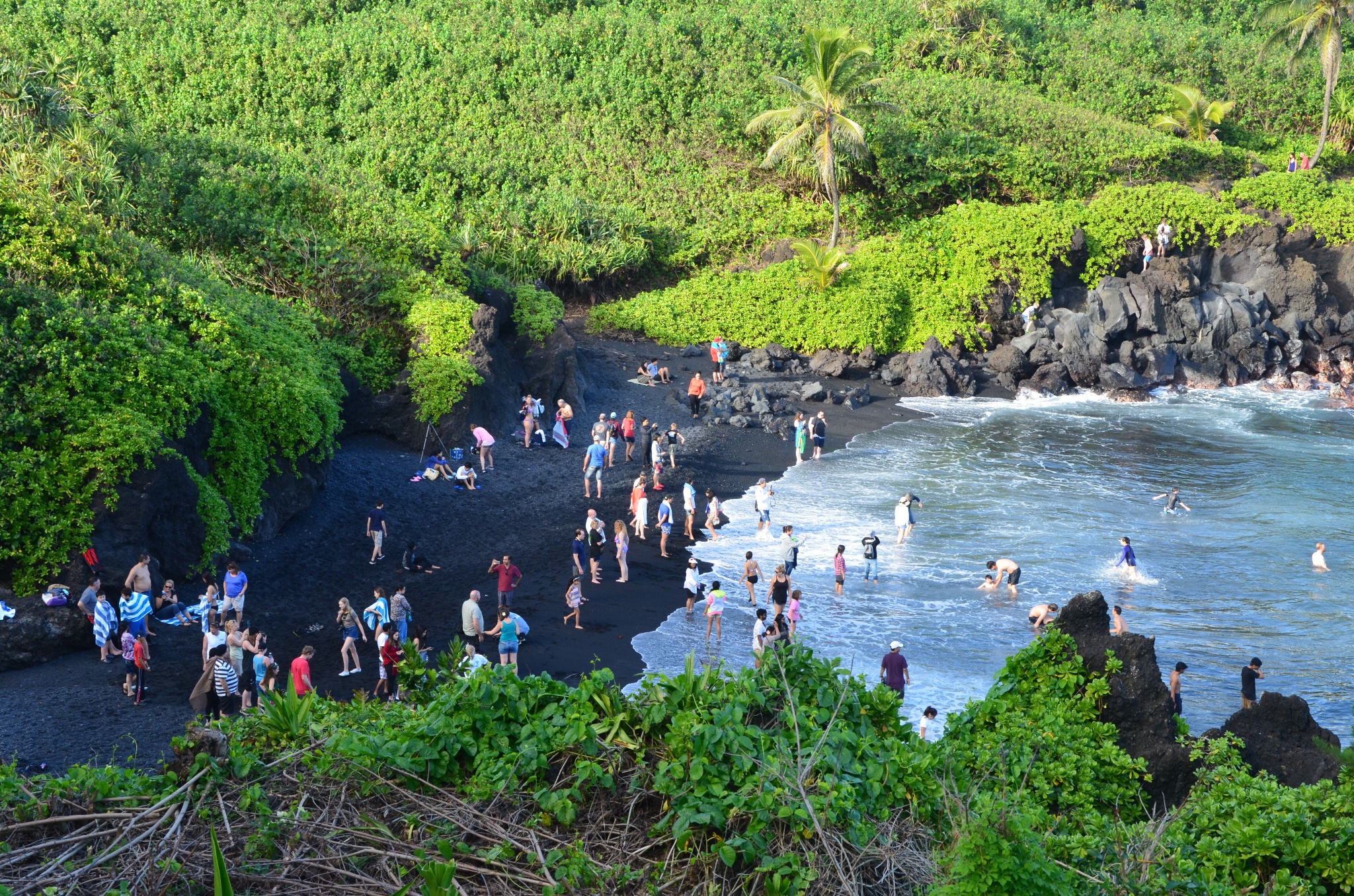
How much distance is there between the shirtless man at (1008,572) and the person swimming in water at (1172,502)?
570cm

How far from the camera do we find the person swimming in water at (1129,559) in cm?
1695

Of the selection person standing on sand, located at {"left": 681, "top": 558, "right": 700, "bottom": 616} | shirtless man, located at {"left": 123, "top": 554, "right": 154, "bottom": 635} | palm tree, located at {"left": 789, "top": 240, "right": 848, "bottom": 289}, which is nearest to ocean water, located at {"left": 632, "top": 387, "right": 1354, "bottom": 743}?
person standing on sand, located at {"left": 681, "top": 558, "right": 700, "bottom": 616}

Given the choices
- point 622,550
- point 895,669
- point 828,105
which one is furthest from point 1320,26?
point 895,669

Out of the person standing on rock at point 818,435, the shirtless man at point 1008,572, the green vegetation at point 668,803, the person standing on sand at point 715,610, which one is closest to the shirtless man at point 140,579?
the person standing on sand at point 715,610

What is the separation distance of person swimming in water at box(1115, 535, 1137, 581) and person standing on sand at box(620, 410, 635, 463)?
387 inches

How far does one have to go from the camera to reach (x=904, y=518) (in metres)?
18.2

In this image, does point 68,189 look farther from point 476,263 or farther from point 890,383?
point 890,383

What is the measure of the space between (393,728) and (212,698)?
6.14m

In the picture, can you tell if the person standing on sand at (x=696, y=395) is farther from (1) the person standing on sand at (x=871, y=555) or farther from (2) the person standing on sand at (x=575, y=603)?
(2) the person standing on sand at (x=575, y=603)

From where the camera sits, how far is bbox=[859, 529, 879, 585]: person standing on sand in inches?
656

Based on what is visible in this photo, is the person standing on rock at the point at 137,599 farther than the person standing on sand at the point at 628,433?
No

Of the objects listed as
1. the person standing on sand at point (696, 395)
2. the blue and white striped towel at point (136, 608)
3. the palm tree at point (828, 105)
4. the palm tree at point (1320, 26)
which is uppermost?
the palm tree at point (1320, 26)

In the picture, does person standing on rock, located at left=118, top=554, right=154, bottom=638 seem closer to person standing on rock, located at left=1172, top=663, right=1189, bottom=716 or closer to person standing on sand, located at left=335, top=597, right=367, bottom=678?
person standing on sand, located at left=335, top=597, right=367, bottom=678

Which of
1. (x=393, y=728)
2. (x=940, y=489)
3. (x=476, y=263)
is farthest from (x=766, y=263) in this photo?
(x=393, y=728)
